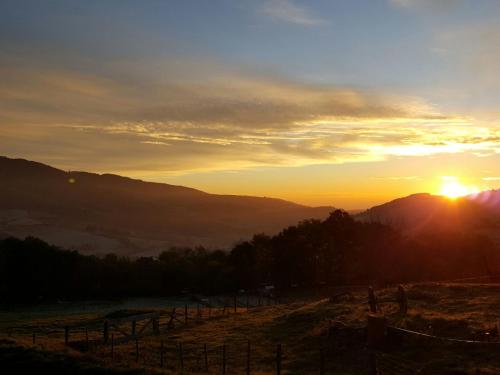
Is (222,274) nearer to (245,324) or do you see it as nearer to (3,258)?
(3,258)

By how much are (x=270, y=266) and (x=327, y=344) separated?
71245 mm

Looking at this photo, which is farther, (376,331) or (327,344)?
(327,344)

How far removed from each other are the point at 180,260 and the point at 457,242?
185 ft

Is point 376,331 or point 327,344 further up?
point 376,331

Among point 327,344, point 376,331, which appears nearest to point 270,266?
point 327,344

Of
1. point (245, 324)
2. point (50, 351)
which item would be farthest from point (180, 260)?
point (50, 351)

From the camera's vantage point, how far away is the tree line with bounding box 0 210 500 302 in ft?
317

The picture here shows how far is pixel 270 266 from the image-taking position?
101 m

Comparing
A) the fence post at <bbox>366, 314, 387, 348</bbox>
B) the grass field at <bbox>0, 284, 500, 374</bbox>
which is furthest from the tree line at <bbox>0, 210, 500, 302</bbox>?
the fence post at <bbox>366, 314, 387, 348</bbox>

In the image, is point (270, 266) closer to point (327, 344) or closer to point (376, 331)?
point (327, 344)

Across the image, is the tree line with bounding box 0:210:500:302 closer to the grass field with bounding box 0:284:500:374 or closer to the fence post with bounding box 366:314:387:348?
the grass field with bounding box 0:284:500:374

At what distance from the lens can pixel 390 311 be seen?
3572 centimetres

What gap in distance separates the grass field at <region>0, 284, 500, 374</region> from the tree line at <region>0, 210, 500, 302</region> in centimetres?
5232

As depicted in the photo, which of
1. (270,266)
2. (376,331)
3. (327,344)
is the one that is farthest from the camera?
(270,266)
